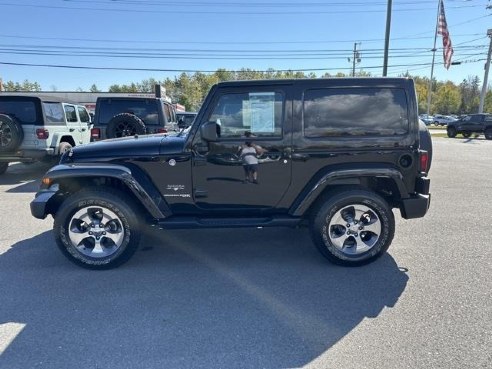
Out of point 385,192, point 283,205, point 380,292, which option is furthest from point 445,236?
point 283,205

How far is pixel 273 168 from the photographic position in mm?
3795

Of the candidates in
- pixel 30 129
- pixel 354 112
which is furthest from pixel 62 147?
pixel 354 112

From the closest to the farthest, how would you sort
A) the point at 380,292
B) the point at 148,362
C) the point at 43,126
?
the point at 148,362 < the point at 380,292 < the point at 43,126

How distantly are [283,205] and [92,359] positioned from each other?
2329 millimetres

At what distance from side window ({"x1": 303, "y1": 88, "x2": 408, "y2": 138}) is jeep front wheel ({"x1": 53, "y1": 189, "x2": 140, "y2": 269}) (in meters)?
2.14

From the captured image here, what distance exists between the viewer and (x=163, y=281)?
140 inches

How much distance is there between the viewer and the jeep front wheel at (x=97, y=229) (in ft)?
12.2

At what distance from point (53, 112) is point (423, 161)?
28.9 ft

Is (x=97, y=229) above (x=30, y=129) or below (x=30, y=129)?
below

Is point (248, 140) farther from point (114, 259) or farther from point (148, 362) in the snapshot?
point (148, 362)

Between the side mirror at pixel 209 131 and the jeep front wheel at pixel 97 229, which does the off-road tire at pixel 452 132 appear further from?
the jeep front wheel at pixel 97 229

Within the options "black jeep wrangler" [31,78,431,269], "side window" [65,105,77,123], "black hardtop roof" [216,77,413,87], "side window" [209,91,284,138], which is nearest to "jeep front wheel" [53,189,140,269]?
"black jeep wrangler" [31,78,431,269]

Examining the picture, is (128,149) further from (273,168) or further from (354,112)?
(354,112)

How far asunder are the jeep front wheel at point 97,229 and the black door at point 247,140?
2.78ft
